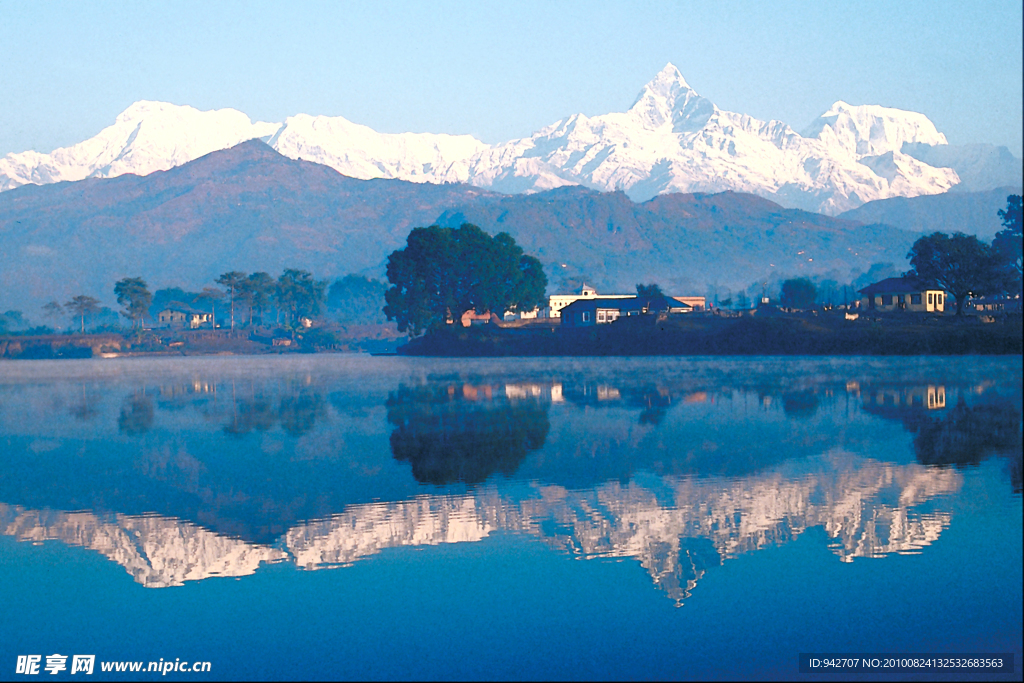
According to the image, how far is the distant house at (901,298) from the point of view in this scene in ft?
448

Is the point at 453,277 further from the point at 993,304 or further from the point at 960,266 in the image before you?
the point at 993,304

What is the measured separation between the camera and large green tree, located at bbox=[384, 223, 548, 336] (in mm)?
163875

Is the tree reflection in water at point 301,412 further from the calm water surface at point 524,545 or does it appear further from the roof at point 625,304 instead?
the roof at point 625,304

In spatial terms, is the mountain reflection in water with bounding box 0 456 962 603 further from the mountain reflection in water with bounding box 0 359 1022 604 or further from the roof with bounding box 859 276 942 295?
the roof with bounding box 859 276 942 295

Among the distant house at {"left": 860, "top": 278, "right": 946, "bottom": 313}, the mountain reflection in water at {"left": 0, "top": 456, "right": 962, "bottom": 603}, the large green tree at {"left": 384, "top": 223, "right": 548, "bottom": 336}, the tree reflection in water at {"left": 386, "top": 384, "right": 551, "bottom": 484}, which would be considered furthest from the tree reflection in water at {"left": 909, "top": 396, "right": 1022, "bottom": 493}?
the large green tree at {"left": 384, "top": 223, "right": 548, "bottom": 336}

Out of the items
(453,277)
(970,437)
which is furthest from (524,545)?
(453,277)

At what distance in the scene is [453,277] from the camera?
16662 cm

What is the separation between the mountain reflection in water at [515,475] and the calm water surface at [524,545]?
14 cm

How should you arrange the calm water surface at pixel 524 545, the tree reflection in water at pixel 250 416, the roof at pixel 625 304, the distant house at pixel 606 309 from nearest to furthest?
the calm water surface at pixel 524 545
the tree reflection in water at pixel 250 416
the distant house at pixel 606 309
the roof at pixel 625 304

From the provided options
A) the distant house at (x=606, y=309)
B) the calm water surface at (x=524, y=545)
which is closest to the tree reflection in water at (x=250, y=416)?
the calm water surface at (x=524, y=545)

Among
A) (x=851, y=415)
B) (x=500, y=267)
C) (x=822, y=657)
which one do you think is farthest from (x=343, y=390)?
A: (x=500, y=267)

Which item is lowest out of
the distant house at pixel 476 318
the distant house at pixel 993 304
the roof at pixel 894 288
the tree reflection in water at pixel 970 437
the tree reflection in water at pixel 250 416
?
the tree reflection in water at pixel 250 416

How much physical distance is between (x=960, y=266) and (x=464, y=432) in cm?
8926

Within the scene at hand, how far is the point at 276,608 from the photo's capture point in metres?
17.8
